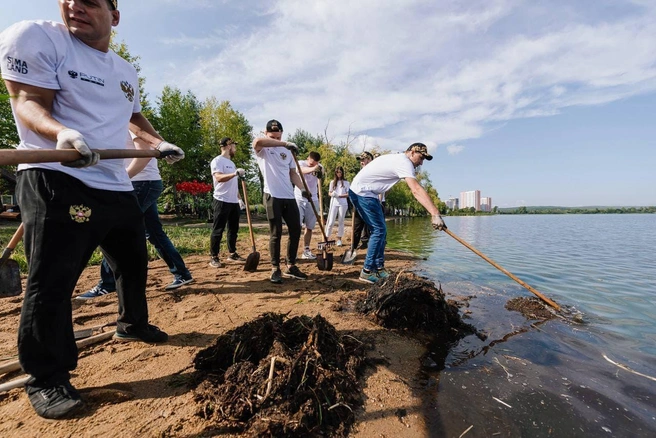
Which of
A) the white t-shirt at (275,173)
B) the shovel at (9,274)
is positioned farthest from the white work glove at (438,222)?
the shovel at (9,274)

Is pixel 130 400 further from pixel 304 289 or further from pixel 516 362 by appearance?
A: pixel 516 362

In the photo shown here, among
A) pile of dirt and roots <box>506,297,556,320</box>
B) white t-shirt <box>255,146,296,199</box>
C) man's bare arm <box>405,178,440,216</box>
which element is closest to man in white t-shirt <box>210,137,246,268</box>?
white t-shirt <box>255,146,296,199</box>

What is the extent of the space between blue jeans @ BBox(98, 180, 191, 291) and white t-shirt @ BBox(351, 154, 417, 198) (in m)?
2.76

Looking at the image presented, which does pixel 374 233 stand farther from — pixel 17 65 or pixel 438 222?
pixel 17 65

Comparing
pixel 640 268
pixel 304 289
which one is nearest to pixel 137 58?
pixel 304 289

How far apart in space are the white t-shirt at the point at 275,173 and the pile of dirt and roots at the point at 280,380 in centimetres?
235

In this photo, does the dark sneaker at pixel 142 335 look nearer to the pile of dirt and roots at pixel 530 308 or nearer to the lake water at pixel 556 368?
the lake water at pixel 556 368

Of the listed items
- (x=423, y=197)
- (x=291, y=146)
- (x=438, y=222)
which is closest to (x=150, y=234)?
(x=291, y=146)

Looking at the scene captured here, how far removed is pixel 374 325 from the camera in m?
2.86

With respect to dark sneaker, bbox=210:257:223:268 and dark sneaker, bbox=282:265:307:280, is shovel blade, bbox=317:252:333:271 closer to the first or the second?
dark sneaker, bbox=282:265:307:280

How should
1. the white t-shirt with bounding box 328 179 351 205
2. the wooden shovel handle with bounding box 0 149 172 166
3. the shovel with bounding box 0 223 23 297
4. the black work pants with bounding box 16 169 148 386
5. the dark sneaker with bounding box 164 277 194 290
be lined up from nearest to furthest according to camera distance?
the wooden shovel handle with bounding box 0 149 172 166, the black work pants with bounding box 16 169 148 386, the shovel with bounding box 0 223 23 297, the dark sneaker with bounding box 164 277 194 290, the white t-shirt with bounding box 328 179 351 205

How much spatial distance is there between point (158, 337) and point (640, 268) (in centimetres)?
884

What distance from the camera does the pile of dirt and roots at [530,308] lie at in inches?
131

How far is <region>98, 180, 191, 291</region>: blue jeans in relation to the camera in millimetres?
3674
